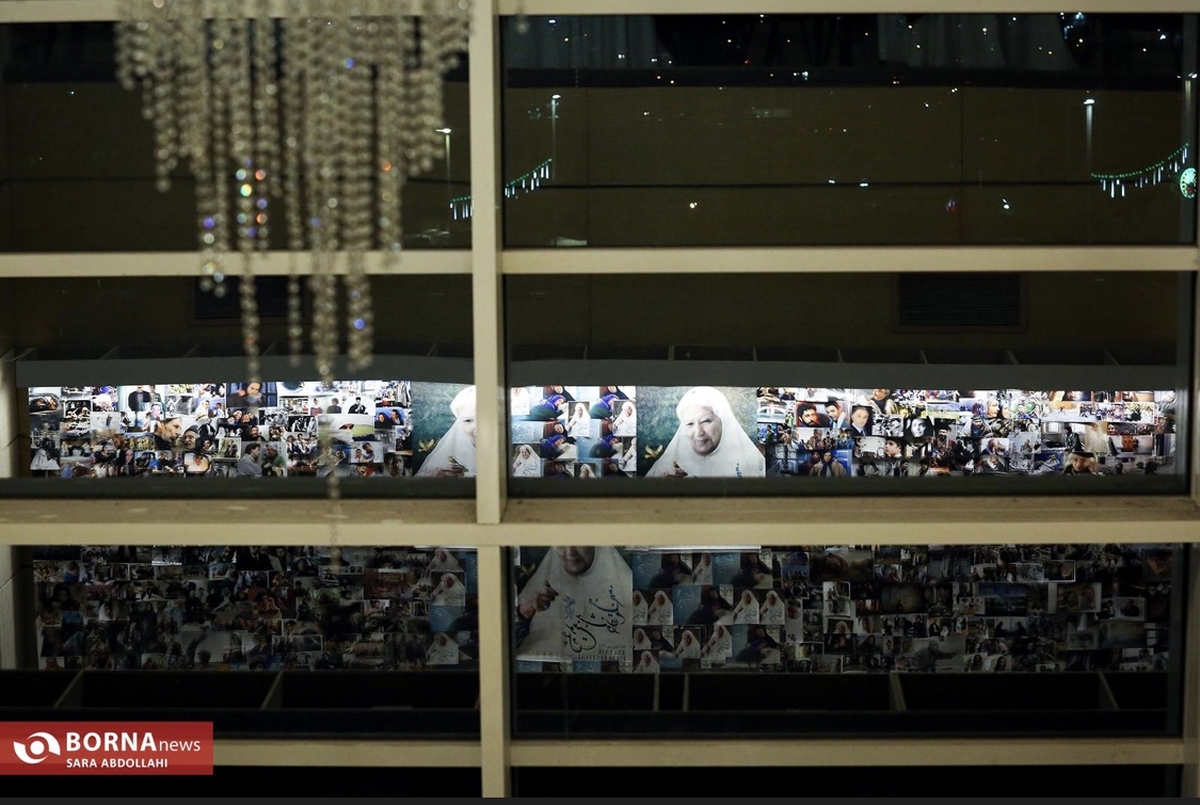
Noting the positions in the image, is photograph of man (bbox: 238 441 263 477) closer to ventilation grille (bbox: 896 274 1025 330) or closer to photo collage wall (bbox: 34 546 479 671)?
photo collage wall (bbox: 34 546 479 671)

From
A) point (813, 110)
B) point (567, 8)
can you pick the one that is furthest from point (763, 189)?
point (567, 8)

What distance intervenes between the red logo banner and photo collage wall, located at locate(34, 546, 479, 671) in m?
0.24

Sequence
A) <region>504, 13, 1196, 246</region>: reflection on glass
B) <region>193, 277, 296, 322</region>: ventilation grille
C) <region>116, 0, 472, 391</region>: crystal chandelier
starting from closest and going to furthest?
<region>116, 0, 472, 391</region>: crystal chandelier < <region>504, 13, 1196, 246</region>: reflection on glass < <region>193, 277, 296, 322</region>: ventilation grille

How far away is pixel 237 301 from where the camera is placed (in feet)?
18.5

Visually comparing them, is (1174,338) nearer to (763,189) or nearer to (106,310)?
(763,189)

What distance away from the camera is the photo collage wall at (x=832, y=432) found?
561 centimetres

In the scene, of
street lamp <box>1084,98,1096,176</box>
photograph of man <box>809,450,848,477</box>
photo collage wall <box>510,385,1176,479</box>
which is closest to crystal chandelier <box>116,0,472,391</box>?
photo collage wall <box>510,385,1176,479</box>

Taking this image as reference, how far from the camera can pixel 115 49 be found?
548 centimetres

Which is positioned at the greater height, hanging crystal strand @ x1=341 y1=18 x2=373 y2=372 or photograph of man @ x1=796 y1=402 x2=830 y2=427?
hanging crystal strand @ x1=341 y1=18 x2=373 y2=372

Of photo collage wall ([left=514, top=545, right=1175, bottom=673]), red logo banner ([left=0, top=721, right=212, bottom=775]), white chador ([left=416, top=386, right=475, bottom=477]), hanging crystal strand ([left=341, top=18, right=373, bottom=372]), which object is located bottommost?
red logo banner ([left=0, top=721, right=212, bottom=775])

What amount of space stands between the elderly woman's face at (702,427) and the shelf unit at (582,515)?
0.23 meters

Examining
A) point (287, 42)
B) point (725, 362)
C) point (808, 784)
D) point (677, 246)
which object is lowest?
→ point (808, 784)

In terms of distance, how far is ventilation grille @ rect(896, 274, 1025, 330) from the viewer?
18.0 feet

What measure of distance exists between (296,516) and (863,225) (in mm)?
2382
